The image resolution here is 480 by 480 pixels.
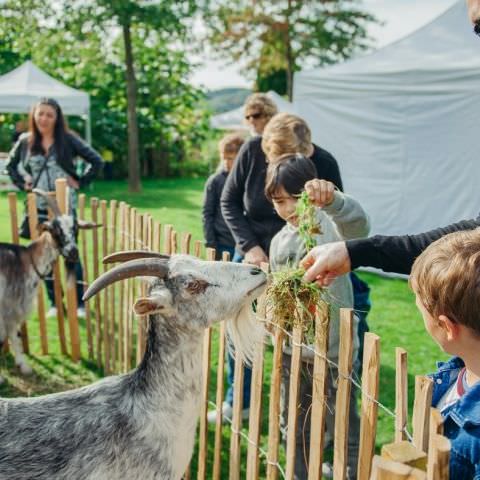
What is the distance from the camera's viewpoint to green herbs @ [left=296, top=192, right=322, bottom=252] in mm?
2816

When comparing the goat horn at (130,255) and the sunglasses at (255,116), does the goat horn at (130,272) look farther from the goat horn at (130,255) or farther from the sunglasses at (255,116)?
the sunglasses at (255,116)

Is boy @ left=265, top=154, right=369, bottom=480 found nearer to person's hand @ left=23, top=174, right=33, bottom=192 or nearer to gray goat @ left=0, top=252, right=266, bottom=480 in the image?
gray goat @ left=0, top=252, right=266, bottom=480

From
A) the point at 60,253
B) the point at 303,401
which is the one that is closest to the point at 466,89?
the point at 60,253

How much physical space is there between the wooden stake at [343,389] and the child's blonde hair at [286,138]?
60.6 inches

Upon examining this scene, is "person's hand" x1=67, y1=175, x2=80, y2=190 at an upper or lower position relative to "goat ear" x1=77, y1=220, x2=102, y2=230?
upper

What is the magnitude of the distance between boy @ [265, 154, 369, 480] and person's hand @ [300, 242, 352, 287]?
403mm

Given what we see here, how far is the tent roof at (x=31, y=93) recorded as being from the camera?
47.5 ft

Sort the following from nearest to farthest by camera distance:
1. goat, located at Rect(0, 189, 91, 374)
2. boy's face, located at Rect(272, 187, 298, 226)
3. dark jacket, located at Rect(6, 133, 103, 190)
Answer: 1. boy's face, located at Rect(272, 187, 298, 226)
2. goat, located at Rect(0, 189, 91, 374)
3. dark jacket, located at Rect(6, 133, 103, 190)

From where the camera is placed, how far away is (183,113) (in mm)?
24688

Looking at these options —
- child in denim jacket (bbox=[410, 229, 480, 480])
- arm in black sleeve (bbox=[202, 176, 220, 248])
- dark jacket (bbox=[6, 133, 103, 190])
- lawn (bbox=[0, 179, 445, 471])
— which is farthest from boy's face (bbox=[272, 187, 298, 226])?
dark jacket (bbox=[6, 133, 103, 190])

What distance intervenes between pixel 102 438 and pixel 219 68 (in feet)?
91.0

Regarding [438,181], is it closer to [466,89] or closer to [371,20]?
[466,89]

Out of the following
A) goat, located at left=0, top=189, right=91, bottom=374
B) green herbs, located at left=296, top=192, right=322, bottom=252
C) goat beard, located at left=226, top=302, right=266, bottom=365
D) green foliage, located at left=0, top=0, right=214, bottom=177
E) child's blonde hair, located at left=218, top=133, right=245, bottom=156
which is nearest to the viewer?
goat beard, located at left=226, top=302, right=266, bottom=365

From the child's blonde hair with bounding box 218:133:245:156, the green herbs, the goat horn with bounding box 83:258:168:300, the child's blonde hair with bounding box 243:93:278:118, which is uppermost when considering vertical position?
the child's blonde hair with bounding box 243:93:278:118
